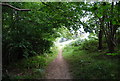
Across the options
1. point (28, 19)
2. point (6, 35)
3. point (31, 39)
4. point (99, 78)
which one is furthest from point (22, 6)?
point (99, 78)

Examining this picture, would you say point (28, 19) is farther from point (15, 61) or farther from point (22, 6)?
point (15, 61)

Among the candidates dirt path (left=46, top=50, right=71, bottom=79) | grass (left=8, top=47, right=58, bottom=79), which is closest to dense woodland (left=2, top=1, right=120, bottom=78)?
grass (left=8, top=47, right=58, bottom=79)

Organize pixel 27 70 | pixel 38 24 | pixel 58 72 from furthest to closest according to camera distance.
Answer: pixel 27 70
pixel 58 72
pixel 38 24

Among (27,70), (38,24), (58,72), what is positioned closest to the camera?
(38,24)

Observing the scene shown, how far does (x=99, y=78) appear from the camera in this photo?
4.31m

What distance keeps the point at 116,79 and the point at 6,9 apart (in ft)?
24.5

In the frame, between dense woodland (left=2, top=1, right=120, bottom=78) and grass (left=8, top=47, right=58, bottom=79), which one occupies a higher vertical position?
dense woodland (left=2, top=1, right=120, bottom=78)

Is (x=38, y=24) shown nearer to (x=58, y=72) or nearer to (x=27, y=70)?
(x=27, y=70)

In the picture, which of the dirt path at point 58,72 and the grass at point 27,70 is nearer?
the grass at point 27,70

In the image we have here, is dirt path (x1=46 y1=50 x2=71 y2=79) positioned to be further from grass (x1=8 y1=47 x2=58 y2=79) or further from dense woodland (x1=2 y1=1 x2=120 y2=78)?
dense woodland (x1=2 y1=1 x2=120 y2=78)

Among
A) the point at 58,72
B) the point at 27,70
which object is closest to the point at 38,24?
the point at 27,70

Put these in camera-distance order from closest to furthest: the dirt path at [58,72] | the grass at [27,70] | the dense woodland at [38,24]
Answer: the dense woodland at [38,24] → the grass at [27,70] → the dirt path at [58,72]

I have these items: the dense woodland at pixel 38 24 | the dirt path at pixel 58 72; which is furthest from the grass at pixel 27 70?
the dense woodland at pixel 38 24

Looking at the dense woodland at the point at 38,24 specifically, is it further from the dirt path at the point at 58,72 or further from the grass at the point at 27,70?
the dirt path at the point at 58,72
